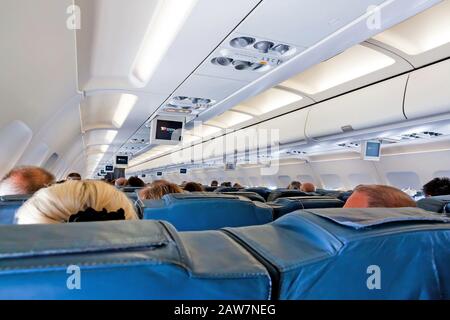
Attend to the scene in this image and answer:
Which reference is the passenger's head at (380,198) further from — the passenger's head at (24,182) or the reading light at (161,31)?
the passenger's head at (24,182)

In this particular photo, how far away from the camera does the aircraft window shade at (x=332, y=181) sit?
39.8 ft

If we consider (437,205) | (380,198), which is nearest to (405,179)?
(437,205)

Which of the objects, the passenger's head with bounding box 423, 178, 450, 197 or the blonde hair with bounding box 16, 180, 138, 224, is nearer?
the blonde hair with bounding box 16, 180, 138, 224

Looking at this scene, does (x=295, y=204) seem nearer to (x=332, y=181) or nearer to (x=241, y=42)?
(x=241, y=42)

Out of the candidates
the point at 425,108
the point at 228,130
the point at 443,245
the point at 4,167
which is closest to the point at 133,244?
the point at 443,245

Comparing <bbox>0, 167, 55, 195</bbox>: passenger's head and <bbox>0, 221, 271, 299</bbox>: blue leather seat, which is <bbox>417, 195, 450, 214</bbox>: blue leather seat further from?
<bbox>0, 167, 55, 195</bbox>: passenger's head

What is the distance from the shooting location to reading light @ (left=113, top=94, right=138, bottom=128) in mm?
7041

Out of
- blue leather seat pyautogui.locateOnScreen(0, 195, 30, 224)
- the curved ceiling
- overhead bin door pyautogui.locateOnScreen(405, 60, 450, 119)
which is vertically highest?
the curved ceiling

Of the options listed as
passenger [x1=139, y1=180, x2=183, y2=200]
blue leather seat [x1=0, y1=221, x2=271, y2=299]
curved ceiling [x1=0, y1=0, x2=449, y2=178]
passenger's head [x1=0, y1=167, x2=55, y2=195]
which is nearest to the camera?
blue leather seat [x1=0, y1=221, x2=271, y2=299]

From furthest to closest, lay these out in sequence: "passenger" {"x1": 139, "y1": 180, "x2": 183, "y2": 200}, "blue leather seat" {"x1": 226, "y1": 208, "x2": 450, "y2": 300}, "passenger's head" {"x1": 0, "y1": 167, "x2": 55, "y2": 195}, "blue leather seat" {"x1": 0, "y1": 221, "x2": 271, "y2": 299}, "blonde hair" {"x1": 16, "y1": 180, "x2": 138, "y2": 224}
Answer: "passenger" {"x1": 139, "y1": 180, "x2": 183, "y2": 200}, "passenger's head" {"x1": 0, "y1": 167, "x2": 55, "y2": 195}, "blonde hair" {"x1": 16, "y1": 180, "x2": 138, "y2": 224}, "blue leather seat" {"x1": 226, "y1": 208, "x2": 450, "y2": 300}, "blue leather seat" {"x1": 0, "y1": 221, "x2": 271, "y2": 299}

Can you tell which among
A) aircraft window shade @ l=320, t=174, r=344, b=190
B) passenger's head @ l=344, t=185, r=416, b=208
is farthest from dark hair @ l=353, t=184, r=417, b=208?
aircraft window shade @ l=320, t=174, r=344, b=190

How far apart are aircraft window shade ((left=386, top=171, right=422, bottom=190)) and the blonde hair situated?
9.59 m

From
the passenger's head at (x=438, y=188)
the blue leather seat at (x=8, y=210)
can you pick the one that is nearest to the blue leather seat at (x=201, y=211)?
the blue leather seat at (x=8, y=210)

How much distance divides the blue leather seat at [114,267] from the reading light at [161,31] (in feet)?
8.60
